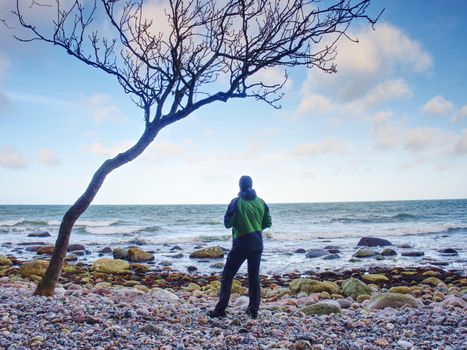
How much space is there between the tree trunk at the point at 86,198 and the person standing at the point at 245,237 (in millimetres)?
1810

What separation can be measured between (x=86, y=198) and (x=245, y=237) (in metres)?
2.76

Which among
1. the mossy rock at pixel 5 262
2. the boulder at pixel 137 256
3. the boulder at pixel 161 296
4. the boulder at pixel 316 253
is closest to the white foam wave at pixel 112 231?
the boulder at pixel 137 256

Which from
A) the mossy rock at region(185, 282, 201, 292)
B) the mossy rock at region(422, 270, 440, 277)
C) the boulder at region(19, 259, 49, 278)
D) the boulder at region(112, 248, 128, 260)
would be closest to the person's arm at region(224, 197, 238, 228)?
the mossy rock at region(185, 282, 201, 292)

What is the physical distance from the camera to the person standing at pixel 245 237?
6492 millimetres

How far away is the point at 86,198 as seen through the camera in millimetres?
7160

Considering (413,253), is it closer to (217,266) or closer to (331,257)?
(331,257)

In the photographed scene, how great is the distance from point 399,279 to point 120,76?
413 inches

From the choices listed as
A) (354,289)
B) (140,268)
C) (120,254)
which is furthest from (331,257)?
(120,254)

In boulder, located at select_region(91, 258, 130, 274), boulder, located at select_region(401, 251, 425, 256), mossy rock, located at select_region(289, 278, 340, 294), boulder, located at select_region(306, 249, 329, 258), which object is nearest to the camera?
mossy rock, located at select_region(289, 278, 340, 294)

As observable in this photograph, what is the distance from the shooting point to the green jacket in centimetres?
649

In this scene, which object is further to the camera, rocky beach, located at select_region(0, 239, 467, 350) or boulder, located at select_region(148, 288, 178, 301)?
boulder, located at select_region(148, 288, 178, 301)

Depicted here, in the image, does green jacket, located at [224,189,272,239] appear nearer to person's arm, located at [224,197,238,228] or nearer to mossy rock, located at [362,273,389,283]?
person's arm, located at [224,197,238,228]

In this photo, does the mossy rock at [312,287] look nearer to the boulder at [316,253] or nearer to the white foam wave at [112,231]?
the boulder at [316,253]

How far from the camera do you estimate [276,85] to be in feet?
23.8
